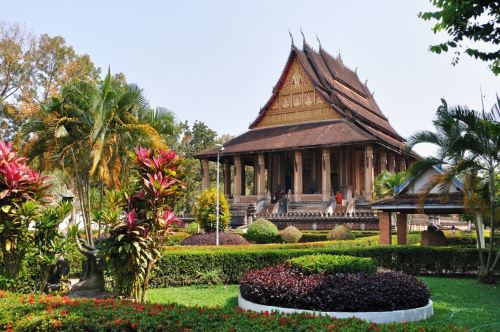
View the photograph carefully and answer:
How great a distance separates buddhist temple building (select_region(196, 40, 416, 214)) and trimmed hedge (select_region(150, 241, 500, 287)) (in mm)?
17473

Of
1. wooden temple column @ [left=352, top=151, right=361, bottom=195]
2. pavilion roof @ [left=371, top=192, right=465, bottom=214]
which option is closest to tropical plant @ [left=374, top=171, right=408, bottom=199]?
wooden temple column @ [left=352, top=151, right=361, bottom=195]

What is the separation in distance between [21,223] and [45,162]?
8.59 meters

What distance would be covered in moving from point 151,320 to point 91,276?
4.18 metres

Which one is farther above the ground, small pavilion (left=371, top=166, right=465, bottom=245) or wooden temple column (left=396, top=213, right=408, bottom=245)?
small pavilion (left=371, top=166, right=465, bottom=245)

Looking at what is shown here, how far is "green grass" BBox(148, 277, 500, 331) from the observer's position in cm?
781

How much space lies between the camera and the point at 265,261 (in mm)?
12516

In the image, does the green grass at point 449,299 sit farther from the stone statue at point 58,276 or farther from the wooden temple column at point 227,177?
the wooden temple column at point 227,177

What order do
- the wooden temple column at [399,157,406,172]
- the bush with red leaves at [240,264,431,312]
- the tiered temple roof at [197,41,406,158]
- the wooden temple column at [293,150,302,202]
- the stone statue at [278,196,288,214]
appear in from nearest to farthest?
the bush with red leaves at [240,264,431,312] < the stone statue at [278,196,288,214] < the wooden temple column at [293,150,302,202] < the tiered temple roof at [197,41,406,158] < the wooden temple column at [399,157,406,172]

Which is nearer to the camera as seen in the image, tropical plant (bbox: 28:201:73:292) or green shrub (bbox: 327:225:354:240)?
tropical plant (bbox: 28:201:73:292)

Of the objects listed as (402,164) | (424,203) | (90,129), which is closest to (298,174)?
(402,164)

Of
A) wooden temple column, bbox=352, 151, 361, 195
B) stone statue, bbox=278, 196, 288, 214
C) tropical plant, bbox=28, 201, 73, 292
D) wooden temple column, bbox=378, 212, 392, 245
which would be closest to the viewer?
tropical plant, bbox=28, 201, 73, 292

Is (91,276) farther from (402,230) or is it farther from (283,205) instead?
(283,205)

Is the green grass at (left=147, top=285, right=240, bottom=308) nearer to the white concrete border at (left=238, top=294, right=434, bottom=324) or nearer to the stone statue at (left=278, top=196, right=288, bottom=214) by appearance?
the white concrete border at (left=238, top=294, right=434, bottom=324)

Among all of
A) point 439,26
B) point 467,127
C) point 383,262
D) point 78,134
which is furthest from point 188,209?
point 439,26
